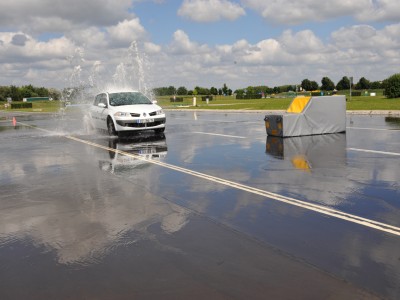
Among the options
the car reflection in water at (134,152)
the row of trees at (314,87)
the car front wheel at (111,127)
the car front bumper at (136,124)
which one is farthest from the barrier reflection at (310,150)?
the row of trees at (314,87)

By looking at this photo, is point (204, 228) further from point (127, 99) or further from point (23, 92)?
point (23, 92)

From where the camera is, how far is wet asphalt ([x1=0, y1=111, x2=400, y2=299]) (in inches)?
149

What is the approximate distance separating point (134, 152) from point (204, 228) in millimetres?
7532

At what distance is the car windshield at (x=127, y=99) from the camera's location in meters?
17.4

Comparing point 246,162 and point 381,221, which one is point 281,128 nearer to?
point 246,162

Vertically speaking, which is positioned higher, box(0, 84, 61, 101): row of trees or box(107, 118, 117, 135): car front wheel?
box(0, 84, 61, 101): row of trees

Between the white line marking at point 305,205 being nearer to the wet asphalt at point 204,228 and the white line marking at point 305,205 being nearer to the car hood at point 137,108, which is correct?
the wet asphalt at point 204,228

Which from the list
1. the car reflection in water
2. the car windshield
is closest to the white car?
the car windshield

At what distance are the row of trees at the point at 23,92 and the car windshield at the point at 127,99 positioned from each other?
128 meters

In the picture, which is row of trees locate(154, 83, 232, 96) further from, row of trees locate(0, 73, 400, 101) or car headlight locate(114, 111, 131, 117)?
car headlight locate(114, 111, 131, 117)

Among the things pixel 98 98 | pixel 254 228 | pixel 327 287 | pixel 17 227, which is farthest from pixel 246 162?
pixel 98 98

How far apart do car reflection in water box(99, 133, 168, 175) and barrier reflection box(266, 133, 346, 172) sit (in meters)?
3.18

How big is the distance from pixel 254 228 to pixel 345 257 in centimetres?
122

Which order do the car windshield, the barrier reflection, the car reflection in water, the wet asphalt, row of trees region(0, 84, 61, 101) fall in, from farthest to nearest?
row of trees region(0, 84, 61, 101), the car windshield, the car reflection in water, the barrier reflection, the wet asphalt
